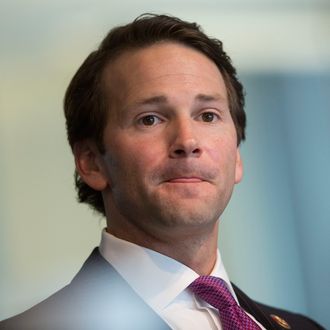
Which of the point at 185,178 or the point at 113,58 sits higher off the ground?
the point at 113,58

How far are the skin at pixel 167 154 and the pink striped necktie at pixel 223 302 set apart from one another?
0.05 m

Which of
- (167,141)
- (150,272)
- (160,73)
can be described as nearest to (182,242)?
(150,272)

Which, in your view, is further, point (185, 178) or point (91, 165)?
point (91, 165)

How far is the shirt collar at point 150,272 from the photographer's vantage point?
919mm

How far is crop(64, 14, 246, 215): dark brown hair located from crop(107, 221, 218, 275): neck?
6.1 inches

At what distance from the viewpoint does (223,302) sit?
0.92 meters

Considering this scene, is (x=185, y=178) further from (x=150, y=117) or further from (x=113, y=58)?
(x=113, y=58)

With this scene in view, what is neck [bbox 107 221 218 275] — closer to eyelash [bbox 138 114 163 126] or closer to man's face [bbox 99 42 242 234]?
man's face [bbox 99 42 242 234]

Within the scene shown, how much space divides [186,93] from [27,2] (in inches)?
22.1

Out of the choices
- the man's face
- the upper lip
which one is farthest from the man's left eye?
the upper lip

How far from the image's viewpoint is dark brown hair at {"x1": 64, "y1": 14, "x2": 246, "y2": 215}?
39.9 inches

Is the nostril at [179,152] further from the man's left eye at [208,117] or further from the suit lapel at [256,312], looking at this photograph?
the suit lapel at [256,312]

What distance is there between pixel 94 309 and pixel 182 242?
0.18 metres

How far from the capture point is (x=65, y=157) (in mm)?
1270
